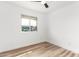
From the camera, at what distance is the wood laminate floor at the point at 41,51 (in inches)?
37.4

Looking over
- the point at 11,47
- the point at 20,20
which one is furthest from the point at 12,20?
the point at 11,47

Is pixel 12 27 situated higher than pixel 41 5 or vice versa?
pixel 41 5

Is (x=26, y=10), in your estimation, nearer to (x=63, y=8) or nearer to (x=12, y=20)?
(x=12, y=20)

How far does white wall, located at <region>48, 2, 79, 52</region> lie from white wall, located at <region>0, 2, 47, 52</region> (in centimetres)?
20

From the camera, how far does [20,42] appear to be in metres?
1.01

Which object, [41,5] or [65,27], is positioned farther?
[65,27]

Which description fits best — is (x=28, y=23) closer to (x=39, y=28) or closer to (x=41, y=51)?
(x=39, y=28)

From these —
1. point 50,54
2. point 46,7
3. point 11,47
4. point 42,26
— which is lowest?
point 50,54

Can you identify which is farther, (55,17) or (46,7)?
(55,17)

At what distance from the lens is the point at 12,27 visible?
96cm

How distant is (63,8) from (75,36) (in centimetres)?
42

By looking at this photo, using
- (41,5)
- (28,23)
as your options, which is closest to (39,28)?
(28,23)

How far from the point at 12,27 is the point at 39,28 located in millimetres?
365

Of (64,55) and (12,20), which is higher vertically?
(12,20)
